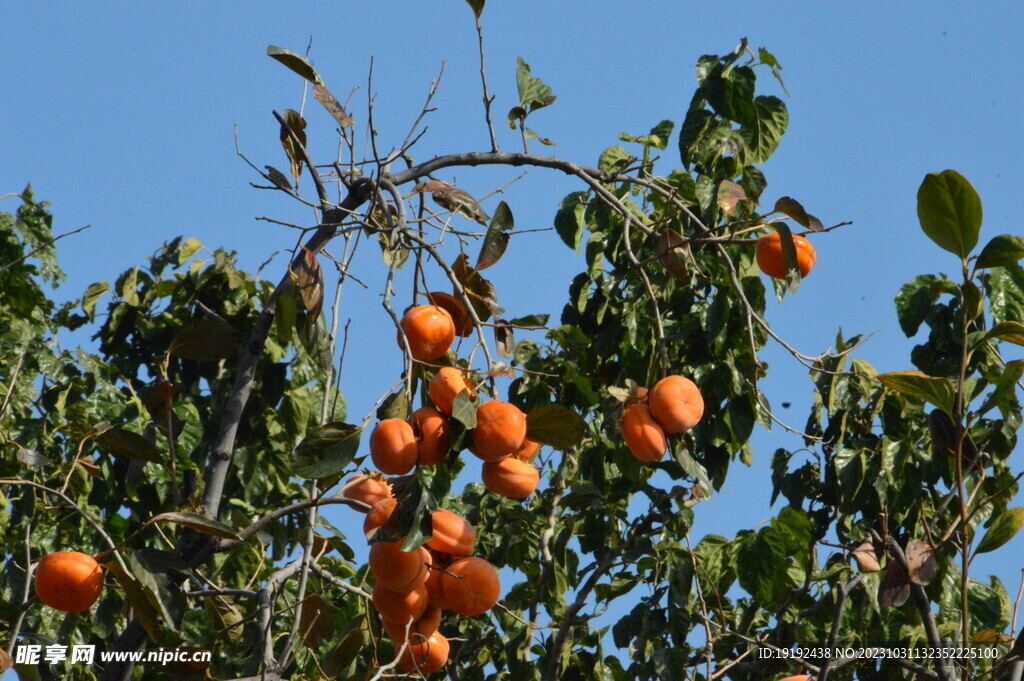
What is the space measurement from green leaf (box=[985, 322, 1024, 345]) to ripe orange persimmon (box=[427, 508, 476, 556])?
86 centimetres

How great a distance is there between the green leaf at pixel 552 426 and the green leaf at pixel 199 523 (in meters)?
0.47

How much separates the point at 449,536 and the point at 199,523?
1.24 ft

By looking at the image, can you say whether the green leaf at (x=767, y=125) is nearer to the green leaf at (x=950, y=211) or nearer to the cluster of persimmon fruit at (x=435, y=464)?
the cluster of persimmon fruit at (x=435, y=464)

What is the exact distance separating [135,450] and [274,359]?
2.07m

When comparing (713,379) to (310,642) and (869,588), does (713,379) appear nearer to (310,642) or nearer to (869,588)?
(869,588)

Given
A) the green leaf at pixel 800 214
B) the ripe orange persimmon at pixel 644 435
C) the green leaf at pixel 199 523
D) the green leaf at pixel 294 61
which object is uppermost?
the green leaf at pixel 294 61

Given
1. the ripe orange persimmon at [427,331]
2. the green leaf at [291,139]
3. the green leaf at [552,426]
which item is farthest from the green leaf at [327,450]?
the green leaf at [291,139]

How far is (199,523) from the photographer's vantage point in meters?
1.56

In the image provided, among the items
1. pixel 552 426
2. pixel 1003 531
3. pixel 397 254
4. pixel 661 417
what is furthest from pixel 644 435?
pixel 1003 531

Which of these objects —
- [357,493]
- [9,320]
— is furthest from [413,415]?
[9,320]

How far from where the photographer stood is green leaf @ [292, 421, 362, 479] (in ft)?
5.01

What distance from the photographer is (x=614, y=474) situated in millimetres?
3605

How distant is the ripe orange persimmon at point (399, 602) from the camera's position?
1.61 meters

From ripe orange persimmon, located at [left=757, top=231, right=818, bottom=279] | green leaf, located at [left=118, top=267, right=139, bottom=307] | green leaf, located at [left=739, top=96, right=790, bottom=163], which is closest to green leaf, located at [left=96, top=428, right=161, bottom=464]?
ripe orange persimmon, located at [left=757, top=231, right=818, bottom=279]
